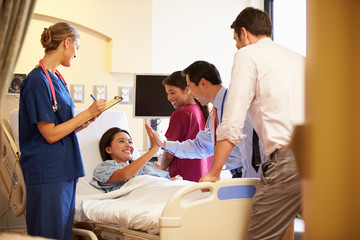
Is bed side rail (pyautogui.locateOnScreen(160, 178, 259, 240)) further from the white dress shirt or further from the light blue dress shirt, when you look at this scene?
the light blue dress shirt

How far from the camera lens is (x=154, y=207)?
2.69 meters

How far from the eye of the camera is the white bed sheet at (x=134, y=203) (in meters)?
2.59

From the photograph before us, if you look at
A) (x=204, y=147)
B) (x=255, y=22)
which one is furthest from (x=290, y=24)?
(x=255, y=22)

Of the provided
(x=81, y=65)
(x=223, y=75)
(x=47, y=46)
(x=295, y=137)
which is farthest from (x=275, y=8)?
(x=295, y=137)

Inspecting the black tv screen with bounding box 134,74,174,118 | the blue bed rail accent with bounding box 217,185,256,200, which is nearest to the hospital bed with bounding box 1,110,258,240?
the blue bed rail accent with bounding box 217,185,256,200

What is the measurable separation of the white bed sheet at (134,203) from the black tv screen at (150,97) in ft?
4.45

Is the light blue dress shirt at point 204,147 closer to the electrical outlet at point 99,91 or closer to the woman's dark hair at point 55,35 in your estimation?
the woman's dark hair at point 55,35

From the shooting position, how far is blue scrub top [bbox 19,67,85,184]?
95.0 inches

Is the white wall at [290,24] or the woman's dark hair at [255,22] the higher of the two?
the white wall at [290,24]

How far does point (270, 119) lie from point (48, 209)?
1203 millimetres

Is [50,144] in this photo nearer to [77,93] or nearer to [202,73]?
[202,73]

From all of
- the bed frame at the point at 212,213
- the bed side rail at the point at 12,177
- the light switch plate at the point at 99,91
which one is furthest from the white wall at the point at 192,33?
the bed frame at the point at 212,213

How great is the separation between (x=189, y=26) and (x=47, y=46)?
9.94 feet

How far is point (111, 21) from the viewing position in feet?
16.4
